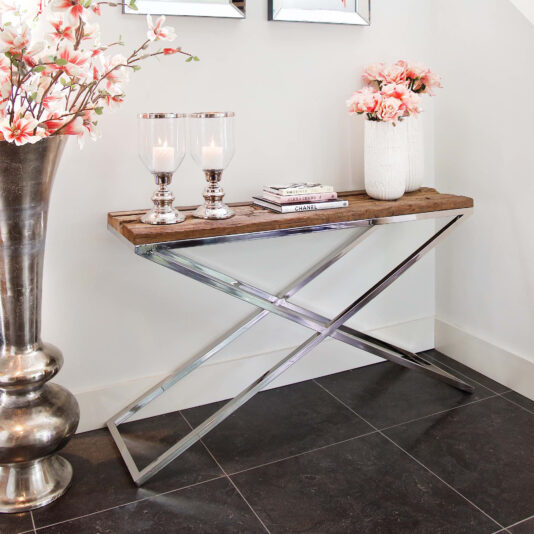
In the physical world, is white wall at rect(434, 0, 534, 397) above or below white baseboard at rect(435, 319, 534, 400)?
above

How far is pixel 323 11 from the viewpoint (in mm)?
2287

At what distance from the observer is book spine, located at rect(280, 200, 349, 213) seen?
6.56 feet

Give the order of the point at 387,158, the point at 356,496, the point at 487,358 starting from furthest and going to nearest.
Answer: the point at 487,358 → the point at 387,158 → the point at 356,496

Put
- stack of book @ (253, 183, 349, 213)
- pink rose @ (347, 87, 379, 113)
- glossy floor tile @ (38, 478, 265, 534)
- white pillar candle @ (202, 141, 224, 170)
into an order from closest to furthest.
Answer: glossy floor tile @ (38, 478, 265, 534) → white pillar candle @ (202, 141, 224, 170) → stack of book @ (253, 183, 349, 213) → pink rose @ (347, 87, 379, 113)

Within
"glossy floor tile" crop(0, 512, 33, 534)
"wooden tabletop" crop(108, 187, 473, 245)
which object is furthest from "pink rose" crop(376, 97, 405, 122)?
"glossy floor tile" crop(0, 512, 33, 534)

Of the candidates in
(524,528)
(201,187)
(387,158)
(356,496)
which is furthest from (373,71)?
(524,528)

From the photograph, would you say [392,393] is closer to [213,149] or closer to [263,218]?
[263,218]

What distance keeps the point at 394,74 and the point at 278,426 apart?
4.19 ft

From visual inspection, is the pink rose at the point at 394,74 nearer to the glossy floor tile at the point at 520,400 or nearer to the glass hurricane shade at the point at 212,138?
the glass hurricane shade at the point at 212,138

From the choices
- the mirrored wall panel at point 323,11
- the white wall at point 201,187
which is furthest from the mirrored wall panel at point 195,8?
the mirrored wall panel at point 323,11

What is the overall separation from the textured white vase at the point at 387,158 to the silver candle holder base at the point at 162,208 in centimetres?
73

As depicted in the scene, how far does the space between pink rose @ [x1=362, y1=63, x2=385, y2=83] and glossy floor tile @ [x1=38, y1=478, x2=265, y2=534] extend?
1489mm

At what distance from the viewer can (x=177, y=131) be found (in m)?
1.87

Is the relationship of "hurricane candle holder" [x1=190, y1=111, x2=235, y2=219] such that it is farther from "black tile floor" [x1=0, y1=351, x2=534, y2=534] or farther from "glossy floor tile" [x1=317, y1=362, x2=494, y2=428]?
"glossy floor tile" [x1=317, y1=362, x2=494, y2=428]
